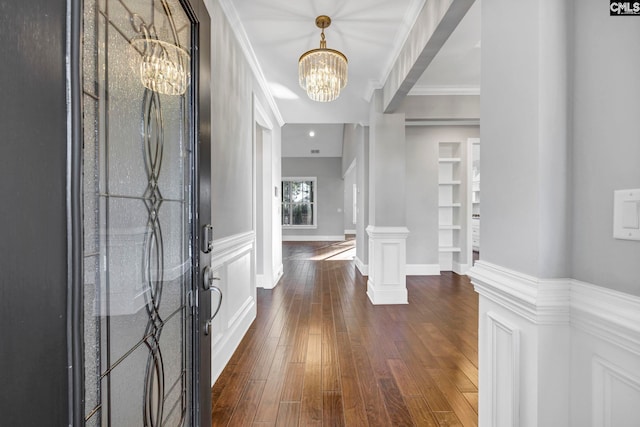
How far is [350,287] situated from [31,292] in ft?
13.4

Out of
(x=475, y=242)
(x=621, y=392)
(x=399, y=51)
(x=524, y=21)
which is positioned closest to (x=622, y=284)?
(x=621, y=392)

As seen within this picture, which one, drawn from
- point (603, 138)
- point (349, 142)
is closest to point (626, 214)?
point (603, 138)

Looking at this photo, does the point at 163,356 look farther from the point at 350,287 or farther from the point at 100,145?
the point at 350,287

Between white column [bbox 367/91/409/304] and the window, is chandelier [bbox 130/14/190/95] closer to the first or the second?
white column [bbox 367/91/409/304]

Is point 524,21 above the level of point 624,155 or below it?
above

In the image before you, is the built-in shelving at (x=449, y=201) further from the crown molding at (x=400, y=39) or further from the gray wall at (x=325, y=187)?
the gray wall at (x=325, y=187)

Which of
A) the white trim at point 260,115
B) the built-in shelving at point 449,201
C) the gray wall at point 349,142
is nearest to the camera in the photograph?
the white trim at point 260,115

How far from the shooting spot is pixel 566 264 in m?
0.89

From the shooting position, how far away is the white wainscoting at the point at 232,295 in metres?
2.02

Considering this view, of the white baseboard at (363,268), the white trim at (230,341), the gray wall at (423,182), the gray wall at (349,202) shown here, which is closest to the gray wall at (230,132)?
the white trim at (230,341)

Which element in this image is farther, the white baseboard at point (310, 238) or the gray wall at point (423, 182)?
the white baseboard at point (310, 238)

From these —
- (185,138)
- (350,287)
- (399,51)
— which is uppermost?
(399,51)

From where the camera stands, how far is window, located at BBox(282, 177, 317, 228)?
34.9 feet

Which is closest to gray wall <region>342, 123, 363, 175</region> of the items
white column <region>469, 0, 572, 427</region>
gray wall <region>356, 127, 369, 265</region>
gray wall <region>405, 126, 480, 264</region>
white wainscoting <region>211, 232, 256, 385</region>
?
gray wall <region>356, 127, 369, 265</region>
